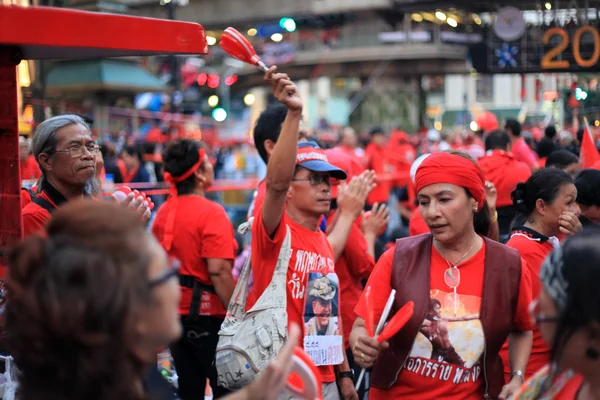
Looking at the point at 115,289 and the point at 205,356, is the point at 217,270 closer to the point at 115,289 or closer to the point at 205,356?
the point at 205,356

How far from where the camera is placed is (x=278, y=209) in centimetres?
384

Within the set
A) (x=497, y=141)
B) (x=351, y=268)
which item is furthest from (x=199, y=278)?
(x=497, y=141)

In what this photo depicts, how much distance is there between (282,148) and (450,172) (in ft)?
2.74

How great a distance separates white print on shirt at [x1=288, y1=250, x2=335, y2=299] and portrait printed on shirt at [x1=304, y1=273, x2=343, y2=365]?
0.03 meters

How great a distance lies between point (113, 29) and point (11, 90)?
0.87m

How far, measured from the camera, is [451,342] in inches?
141

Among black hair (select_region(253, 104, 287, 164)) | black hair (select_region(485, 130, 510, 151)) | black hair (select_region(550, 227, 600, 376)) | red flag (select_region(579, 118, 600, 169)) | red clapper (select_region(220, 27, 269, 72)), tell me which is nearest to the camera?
black hair (select_region(550, 227, 600, 376))

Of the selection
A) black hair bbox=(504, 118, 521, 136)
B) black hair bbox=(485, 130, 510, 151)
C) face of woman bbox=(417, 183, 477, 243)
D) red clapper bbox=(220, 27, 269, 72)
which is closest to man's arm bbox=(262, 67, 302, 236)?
red clapper bbox=(220, 27, 269, 72)

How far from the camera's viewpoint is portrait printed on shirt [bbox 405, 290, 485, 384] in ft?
11.7

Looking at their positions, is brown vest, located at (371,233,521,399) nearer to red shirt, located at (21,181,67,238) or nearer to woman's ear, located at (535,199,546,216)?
woman's ear, located at (535,199,546,216)

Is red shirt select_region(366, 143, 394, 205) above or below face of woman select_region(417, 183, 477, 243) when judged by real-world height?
above

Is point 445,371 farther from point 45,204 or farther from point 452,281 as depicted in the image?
point 45,204

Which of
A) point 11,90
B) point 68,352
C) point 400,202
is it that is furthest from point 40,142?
point 400,202

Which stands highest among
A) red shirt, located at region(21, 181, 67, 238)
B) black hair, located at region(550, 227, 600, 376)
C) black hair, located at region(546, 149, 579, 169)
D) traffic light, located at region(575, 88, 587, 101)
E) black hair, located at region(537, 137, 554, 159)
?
traffic light, located at region(575, 88, 587, 101)
